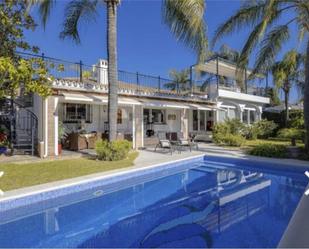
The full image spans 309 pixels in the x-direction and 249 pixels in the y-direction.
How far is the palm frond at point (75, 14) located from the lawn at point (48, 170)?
9.13m

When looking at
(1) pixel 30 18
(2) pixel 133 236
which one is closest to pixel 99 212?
(2) pixel 133 236

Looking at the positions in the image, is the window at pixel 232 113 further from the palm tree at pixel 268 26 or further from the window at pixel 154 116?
the palm tree at pixel 268 26

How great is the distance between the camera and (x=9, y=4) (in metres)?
9.32

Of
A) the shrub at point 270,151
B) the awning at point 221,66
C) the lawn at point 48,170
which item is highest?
the awning at point 221,66

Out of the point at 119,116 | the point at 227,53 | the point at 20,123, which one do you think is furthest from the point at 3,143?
the point at 227,53

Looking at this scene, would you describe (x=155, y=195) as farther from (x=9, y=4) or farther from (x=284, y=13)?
(x=284, y=13)

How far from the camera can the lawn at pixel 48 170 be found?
10.8 metres

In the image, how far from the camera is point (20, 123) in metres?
19.4

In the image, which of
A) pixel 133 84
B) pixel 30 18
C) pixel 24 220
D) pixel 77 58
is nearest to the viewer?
pixel 24 220

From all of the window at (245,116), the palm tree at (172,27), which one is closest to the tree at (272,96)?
the window at (245,116)

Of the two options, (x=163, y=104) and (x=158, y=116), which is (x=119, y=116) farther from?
(x=158, y=116)

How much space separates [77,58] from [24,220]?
14.5 metres

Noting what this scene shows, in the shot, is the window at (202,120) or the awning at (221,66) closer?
the awning at (221,66)

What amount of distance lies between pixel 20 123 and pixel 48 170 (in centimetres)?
839
